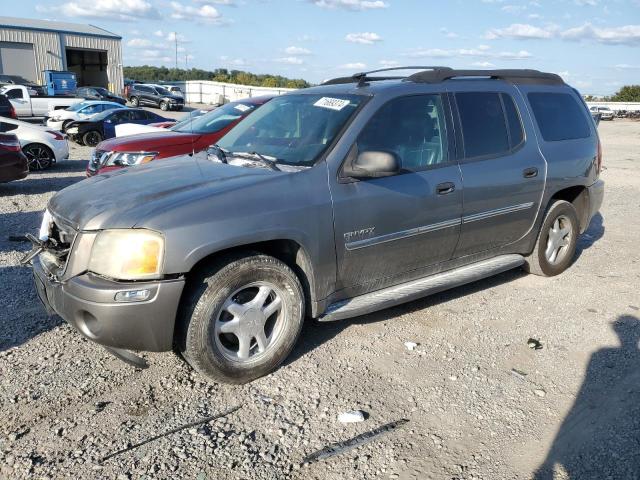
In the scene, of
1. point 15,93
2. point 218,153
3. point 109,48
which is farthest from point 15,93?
point 109,48

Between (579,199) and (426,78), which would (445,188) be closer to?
(426,78)

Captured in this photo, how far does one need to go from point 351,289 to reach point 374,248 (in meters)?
0.33

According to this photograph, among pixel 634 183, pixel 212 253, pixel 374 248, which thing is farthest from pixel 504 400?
pixel 634 183

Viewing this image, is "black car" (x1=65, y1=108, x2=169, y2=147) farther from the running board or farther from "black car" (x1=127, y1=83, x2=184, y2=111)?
"black car" (x1=127, y1=83, x2=184, y2=111)

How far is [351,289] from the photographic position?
3930 millimetres

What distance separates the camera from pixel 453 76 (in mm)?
4590

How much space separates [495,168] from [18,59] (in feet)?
164

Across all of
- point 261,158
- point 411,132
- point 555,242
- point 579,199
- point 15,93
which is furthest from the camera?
point 15,93

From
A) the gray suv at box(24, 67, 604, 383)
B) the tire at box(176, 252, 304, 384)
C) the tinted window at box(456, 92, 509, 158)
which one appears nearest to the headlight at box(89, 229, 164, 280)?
the gray suv at box(24, 67, 604, 383)

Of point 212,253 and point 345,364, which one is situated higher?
point 212,253

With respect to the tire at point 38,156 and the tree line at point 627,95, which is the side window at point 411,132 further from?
the tree line at point 627,95

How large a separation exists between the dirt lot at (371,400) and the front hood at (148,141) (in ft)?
9.20

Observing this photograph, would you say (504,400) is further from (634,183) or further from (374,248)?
(634,183)

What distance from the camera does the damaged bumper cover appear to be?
305 centimetres
